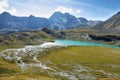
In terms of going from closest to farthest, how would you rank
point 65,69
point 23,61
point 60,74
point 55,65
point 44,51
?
point 60,74
point 65,69
point 55,65
point 23,61
point 44,51

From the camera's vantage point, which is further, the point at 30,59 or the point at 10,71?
the point at 30,59

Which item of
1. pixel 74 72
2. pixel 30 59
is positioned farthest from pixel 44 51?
pixel 74 72

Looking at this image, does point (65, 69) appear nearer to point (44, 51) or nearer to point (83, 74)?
point (83, 74)

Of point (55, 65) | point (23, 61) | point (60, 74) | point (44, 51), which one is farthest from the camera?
point (44, 51)

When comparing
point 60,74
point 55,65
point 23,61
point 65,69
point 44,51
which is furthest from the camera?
point 44,51

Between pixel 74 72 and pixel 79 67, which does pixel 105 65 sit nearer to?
pixel 79 67

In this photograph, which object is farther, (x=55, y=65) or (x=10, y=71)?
(x=55, y=65)

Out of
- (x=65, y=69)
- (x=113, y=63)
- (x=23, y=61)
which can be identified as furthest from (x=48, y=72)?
(x=113, y=63)
